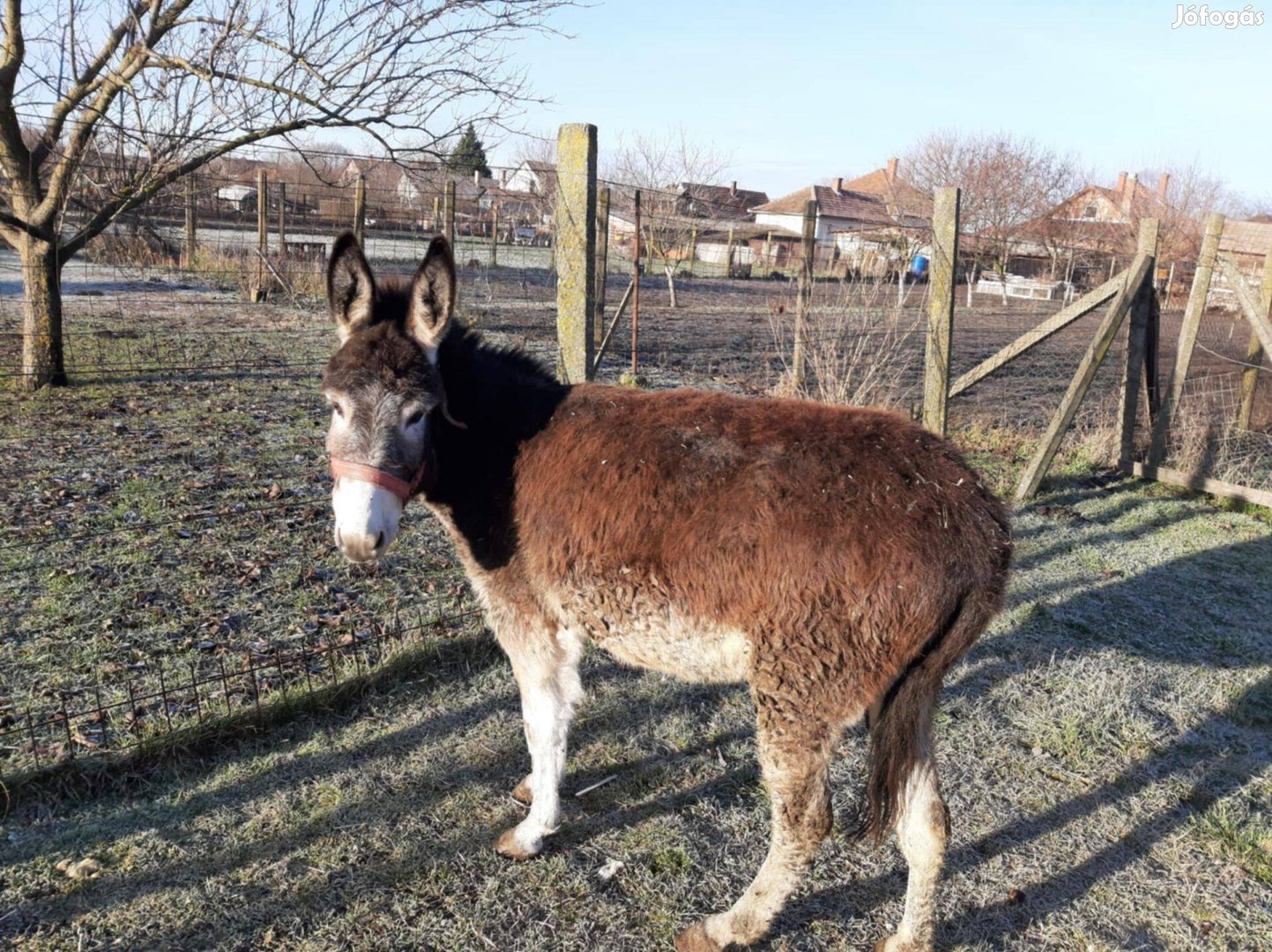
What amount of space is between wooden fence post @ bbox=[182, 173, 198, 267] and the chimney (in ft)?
179

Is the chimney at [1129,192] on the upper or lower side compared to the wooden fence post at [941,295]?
upper

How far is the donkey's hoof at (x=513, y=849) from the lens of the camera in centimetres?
344

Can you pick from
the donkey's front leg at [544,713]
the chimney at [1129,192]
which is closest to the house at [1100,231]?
the chimney at [1129,192]

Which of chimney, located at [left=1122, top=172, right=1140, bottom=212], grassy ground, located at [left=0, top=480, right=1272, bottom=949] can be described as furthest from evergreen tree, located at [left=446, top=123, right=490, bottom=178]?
chimney, located at [left=1122, top=172, right=1140, bottom=212]

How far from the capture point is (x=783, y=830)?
2.99 meters

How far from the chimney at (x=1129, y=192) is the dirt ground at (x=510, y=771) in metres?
56.6

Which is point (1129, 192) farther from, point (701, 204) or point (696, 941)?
point (696, 941)

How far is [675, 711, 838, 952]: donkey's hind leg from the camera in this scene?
2.91 m

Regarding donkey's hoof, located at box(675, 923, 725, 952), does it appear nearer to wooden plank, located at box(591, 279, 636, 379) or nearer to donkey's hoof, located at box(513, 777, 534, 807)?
donkey's hoof, located at box(513, 777, 534, 807)

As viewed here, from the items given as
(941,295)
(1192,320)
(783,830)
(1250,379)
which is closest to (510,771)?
(783,830)

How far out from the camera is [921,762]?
3.02 meters

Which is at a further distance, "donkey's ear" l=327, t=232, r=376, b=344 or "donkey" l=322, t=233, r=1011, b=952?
"donkey's ear" l=327, t=232, r=376, b=344

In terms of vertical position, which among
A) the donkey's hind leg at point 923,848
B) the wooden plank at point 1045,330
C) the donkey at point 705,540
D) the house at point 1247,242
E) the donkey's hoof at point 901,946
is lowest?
the donkey's hoof at point 901,946

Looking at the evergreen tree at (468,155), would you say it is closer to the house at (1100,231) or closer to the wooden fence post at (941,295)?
the wooden fence post at (941,295)
